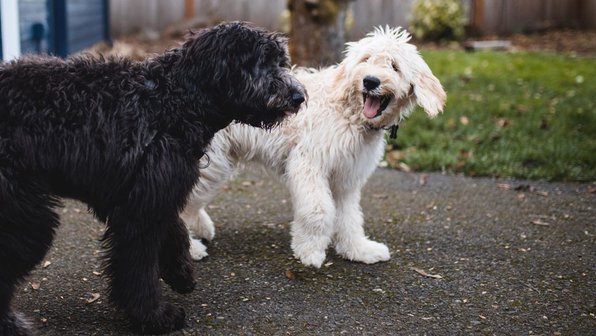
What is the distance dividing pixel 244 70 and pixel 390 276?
73.6 inches

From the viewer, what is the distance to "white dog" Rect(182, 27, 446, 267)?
4484 millimetres

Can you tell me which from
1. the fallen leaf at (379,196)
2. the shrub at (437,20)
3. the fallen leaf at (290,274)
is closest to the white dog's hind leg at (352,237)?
the fallen leaf at (290,274)

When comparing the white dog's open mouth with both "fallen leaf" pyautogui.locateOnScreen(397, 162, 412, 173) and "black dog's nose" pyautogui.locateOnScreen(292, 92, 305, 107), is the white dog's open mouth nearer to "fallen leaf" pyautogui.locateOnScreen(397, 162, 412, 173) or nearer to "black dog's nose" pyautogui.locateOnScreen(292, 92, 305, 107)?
"black dog's nose" pyautogui.locateOnScreen(292, 92, 305, 107)

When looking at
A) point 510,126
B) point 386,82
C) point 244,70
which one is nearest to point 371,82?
point 386,82

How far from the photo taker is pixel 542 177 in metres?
6.93

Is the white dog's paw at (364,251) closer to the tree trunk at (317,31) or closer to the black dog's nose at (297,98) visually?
the black dog's nose at (297,98)

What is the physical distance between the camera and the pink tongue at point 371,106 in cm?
452

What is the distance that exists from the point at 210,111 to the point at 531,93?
769cm

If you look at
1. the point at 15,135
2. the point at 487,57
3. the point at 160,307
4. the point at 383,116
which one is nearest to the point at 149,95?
the point at 15,135

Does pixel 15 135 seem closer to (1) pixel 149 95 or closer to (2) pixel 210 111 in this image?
(1) pixel 149 95

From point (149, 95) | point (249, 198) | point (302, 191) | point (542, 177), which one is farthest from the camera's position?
point (542, 177)

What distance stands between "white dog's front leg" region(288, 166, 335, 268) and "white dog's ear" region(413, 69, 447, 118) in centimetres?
87

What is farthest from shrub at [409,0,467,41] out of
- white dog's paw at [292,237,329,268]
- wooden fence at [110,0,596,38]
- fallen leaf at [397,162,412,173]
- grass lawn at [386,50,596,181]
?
white dog's paw at [292,237,329,268]

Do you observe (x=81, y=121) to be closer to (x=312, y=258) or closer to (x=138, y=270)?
(x=138, y=270)
